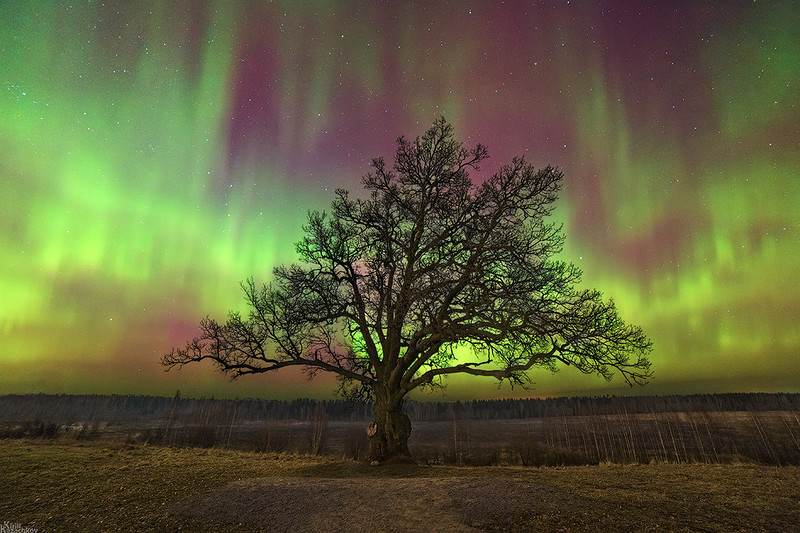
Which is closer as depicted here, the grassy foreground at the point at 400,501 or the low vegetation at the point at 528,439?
the grassy foreground at the point at 400,501

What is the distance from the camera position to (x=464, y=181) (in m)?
16.3

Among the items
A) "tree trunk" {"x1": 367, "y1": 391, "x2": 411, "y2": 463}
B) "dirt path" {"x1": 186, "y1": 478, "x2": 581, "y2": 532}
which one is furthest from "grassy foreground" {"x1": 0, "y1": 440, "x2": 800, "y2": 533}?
"tree trunk" {"x1": 367, "y1": 391, "x2": 411, "y2": 463}

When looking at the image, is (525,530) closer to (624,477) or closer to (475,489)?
(475,489)

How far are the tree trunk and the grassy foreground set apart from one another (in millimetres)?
2354

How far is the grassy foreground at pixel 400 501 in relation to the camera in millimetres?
8255

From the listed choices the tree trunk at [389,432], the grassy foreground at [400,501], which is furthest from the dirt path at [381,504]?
the tree trunk at [389,432]

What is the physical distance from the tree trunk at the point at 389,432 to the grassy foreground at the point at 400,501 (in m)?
2.35

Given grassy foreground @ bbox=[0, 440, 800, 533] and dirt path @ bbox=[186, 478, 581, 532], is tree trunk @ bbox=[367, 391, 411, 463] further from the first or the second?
dirt path @ bbox=[186, 478, 581, 532]

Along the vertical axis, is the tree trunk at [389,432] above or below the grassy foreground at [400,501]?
above

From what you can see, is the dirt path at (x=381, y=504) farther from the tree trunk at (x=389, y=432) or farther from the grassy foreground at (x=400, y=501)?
the tree trunk at (x=389, y=432)

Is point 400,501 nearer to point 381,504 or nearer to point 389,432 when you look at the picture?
point 381,504

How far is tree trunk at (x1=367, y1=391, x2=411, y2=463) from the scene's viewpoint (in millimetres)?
16105

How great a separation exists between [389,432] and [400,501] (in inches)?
274

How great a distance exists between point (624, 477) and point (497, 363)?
549cm
